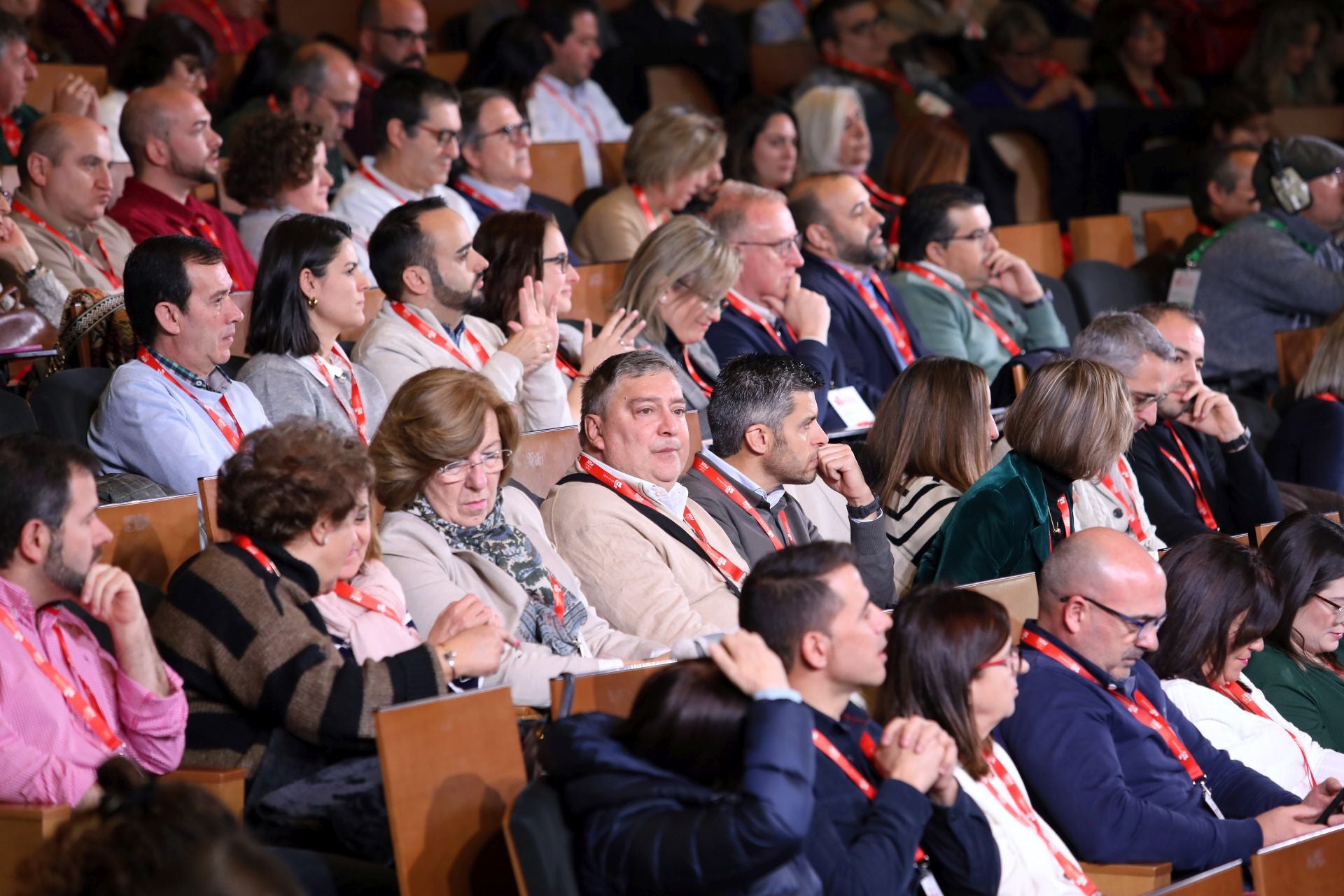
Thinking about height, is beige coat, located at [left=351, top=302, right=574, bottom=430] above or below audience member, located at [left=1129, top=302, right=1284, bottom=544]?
above

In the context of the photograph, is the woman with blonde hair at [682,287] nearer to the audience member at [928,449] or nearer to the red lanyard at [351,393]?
the audience member at [928,449]

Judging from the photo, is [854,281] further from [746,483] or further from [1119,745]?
[1119,745]

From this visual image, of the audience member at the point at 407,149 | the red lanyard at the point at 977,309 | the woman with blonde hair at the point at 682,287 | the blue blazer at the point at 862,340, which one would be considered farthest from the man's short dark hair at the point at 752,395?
the red lanyard at the point at 977,309

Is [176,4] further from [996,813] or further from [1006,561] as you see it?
[996,813]

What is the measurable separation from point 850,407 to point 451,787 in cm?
229

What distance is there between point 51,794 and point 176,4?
15.5 feet

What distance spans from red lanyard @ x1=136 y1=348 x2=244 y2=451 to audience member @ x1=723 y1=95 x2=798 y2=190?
288 centimetres

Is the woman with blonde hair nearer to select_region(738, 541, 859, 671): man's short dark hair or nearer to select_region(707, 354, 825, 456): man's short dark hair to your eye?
select_region(707, 354, 825, 456): man's short dark hair

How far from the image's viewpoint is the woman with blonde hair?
4.06 m

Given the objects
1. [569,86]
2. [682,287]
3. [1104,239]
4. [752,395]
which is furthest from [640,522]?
[569,86]

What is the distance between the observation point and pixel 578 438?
3264mm

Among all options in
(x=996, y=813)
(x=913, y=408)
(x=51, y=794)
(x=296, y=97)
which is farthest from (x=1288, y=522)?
(x=296, y=97)

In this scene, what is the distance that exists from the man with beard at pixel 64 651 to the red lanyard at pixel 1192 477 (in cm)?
268

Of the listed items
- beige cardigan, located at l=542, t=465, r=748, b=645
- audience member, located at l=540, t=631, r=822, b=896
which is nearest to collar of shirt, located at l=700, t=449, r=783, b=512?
beige cardigan, located at l=542, t=465, r=748, b=645
